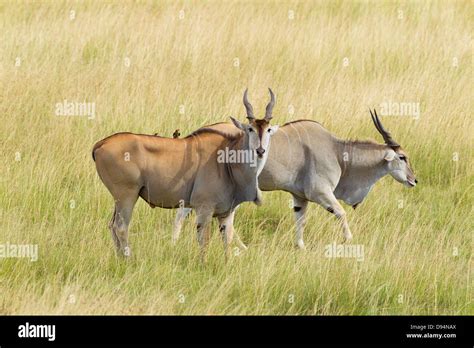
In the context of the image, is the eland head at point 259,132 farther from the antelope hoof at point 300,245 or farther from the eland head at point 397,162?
the eland head at point 397,162

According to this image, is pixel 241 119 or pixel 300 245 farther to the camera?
pixel 241 119

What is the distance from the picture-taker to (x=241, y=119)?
1364 cm

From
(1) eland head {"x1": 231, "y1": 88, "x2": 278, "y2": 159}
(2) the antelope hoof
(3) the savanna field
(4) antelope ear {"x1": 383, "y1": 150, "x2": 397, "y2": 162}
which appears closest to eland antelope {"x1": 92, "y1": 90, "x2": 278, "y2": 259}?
(1) eland head {"x1": 231, "y1": 88, "x2": 278, "y2": 159}

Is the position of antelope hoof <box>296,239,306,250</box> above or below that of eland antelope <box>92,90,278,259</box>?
below

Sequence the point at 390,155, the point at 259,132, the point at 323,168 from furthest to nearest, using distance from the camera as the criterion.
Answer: the point at 390,155, the point at 323,168, the point at 259,132

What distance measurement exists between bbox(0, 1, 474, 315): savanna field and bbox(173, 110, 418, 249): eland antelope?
0.23 m

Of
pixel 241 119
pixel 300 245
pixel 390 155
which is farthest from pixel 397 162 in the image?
pixel 241 119

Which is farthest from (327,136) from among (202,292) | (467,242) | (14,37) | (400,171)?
(14,37)

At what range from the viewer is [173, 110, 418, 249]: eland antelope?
36.9 feet

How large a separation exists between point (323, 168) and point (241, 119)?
236 cm

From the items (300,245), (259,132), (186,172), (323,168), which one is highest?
(259,132)

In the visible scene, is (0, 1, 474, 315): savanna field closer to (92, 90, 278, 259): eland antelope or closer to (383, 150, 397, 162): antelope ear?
(92, 90, 278, 259): eland antelope

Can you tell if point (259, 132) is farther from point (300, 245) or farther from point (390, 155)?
point (390, 155)

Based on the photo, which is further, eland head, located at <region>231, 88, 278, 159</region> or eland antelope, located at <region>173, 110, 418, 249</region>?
eland antelope, located at <region>173, 110, 418, 249</region>
